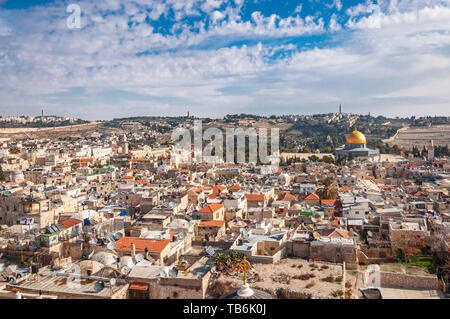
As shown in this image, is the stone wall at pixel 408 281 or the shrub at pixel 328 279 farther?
the stone wall at pixel 408 281

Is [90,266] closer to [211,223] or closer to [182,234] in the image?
[182,234]

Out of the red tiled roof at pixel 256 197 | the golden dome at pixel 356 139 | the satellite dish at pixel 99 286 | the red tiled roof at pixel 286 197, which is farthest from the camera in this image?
the golden dome at pixel 356 139

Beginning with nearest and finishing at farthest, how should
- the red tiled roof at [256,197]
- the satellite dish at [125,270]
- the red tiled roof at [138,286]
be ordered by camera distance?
the red tiled roof at [138,286] < the satellite dish at [125,270] < the red tiled roof at [256,197]

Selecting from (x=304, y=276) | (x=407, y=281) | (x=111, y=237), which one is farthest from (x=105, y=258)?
(x=407, y=281)

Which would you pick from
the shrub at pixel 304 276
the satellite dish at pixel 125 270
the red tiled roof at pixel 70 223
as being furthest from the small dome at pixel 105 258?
the shrub at pixel 304 276

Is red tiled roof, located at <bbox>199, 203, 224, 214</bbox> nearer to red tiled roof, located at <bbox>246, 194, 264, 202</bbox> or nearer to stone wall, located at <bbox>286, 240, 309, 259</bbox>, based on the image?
red tiled roof, located at <bbox>246, 194, 264, 202</bbox>

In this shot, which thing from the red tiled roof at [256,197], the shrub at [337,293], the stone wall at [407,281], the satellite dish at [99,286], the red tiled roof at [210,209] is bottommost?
the stone wall at [407,281]

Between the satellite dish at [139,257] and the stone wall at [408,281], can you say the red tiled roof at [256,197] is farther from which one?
the satellite dish at [139,257]
